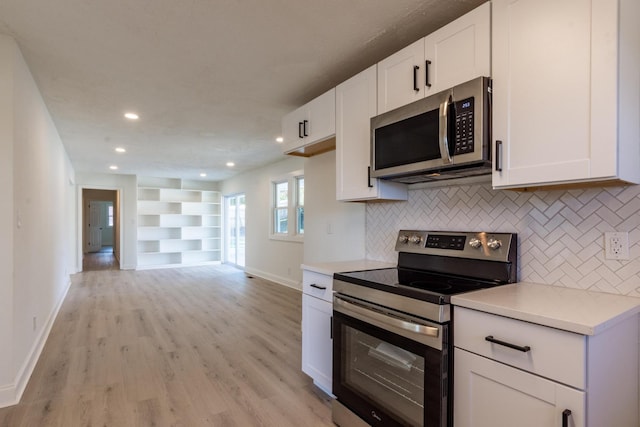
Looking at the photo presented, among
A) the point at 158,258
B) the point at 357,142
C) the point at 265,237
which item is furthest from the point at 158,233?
the point at 357,142

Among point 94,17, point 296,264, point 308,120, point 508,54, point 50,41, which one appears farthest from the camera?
point 296,264

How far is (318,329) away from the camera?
2283 mm

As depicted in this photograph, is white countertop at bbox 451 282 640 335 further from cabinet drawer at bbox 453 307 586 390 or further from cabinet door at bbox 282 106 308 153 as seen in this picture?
cabinet door at bbox 282 106 308 153

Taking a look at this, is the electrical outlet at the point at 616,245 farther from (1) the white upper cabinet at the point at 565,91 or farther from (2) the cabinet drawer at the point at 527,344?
(2) the cabinet drawer at the point at 527,344

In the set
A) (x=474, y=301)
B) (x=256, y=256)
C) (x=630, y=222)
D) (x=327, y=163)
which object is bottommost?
(x=256, y=256)

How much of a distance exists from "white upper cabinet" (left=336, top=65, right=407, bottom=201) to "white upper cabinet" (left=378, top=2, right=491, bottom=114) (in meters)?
0.12

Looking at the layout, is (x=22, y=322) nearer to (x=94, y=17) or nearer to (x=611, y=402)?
(x=94, y=17)

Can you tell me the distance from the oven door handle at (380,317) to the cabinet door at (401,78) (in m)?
1.16

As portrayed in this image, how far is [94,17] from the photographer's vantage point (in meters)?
1.92

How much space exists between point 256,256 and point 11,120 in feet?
17.7

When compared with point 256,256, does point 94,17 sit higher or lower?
higher

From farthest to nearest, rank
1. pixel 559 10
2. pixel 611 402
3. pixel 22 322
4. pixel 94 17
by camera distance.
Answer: pixel 22 322 → pixel 94 17 → pixel 559 10 → pixel 611 402

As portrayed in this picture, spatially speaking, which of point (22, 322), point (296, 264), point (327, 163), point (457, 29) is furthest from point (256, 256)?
point (457, 29)

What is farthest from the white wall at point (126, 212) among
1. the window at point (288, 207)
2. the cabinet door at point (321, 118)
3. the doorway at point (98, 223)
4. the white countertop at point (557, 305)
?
the white countertop at point (557, 305)
